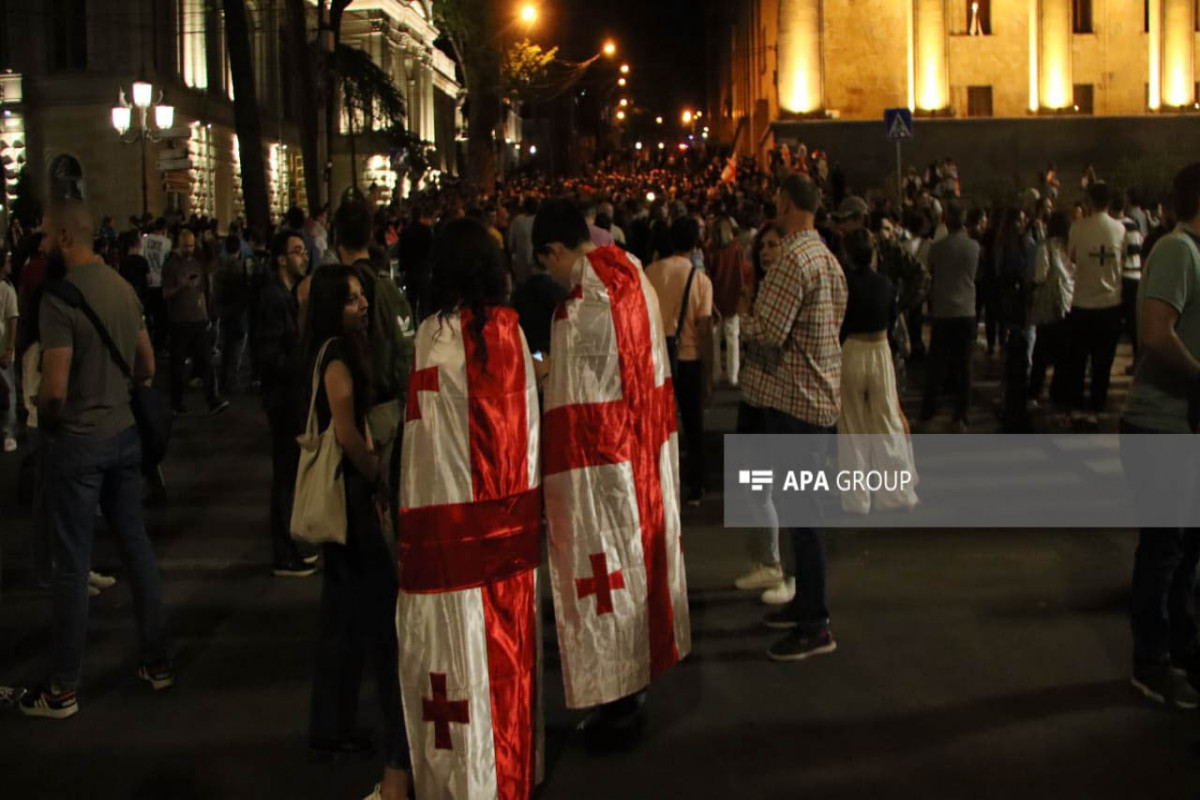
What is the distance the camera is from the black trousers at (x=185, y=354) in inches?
603

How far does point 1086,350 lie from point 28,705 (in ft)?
32.9

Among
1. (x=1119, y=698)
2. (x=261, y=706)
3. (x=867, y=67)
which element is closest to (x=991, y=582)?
(x=1119, y=698)

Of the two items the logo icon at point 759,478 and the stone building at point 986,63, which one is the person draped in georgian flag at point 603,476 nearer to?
the logo icon at point 759,478

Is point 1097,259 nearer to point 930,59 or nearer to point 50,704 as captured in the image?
point 50,704

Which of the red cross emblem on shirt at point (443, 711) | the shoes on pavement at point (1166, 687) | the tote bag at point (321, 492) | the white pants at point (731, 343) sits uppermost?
the white pants at point (731, 343)

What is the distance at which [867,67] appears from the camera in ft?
172

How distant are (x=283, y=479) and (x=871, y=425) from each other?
388 centimetres

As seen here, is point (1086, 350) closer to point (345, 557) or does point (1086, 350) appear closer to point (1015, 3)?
point (345, 557)

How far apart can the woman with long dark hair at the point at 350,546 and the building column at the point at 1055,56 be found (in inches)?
2076

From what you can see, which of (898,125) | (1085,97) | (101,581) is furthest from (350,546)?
(1085,97)

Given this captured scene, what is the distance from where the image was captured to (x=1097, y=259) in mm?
12469

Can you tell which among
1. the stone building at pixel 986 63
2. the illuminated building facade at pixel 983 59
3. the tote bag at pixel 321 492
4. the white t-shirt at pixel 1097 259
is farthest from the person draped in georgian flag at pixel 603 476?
the illuminated building facade at pixel 983 59

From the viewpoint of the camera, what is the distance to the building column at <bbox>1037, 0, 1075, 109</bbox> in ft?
176

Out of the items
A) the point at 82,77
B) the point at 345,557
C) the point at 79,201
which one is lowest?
the point at 345,557
